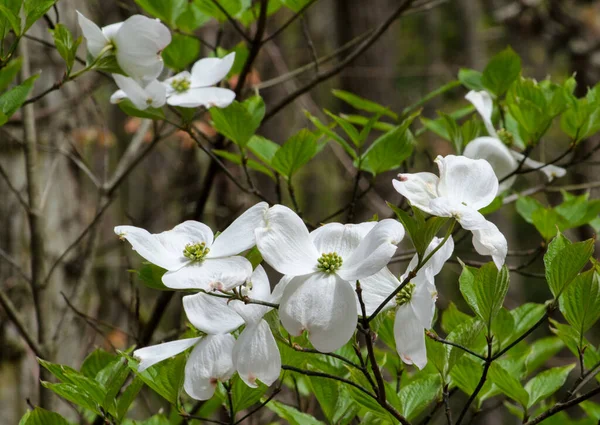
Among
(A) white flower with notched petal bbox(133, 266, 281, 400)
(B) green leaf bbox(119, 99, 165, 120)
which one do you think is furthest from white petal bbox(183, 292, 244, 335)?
(B) green leaf bbox(119, 99, 165, 120)

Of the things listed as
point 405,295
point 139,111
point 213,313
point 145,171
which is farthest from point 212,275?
point 145,171

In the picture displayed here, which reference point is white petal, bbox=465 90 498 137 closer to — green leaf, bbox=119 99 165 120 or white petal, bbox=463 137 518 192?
white petal, bbox=463 137 518 192

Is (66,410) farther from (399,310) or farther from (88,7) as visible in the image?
(399,310)

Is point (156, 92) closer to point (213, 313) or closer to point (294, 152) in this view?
point (294, 152)

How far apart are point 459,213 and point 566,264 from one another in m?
0.11

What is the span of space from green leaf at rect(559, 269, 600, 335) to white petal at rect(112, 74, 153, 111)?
44 centimetres

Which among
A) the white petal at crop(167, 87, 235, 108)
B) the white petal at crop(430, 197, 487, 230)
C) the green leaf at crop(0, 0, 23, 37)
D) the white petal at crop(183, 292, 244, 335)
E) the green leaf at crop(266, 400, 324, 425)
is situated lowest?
the green leaf at crop(266, 400, 324, 425)

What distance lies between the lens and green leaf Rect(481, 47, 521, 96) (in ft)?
3.04

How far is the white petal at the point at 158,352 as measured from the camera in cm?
48

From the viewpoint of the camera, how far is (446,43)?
614cm

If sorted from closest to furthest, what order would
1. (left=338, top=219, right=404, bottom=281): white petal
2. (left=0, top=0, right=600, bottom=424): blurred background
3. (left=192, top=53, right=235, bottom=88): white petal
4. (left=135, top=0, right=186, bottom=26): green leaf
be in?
(left=338, top=219, right=404, bottom=281): white petal, (left=192, top=53, right=235, bottom=88): white petal, (left=135, top=0, right=186, bottom=26): green leaf, (left=0, top=0, right=600, bottom=424): blurred background

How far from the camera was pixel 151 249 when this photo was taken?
50 centimetres

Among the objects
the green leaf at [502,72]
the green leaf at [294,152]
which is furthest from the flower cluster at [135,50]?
the green leaf at [502,72]

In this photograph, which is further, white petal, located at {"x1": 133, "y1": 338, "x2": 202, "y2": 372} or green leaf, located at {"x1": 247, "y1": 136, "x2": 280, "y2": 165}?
green leaf, located at {"x1": 247, "y1": 136, "x2": 280, "y2": 165}
